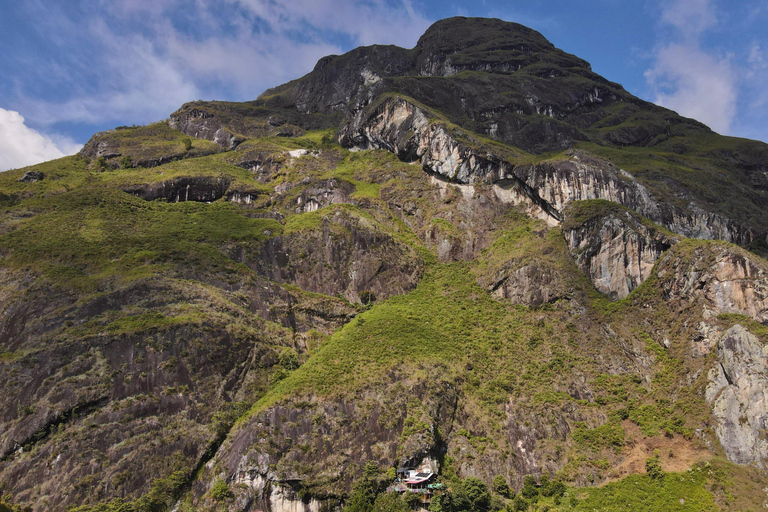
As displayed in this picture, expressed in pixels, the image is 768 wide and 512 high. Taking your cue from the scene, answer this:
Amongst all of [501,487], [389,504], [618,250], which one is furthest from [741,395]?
[389,504]

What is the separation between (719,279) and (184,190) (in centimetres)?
7582

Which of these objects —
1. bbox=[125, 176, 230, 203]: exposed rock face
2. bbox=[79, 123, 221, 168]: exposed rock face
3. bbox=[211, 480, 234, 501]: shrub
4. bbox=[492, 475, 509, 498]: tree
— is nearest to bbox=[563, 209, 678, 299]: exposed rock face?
bbox=[492, 475, 509, 498]: tree

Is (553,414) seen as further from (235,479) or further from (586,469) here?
(235,479)

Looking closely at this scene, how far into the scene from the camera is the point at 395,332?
54469 millimetres

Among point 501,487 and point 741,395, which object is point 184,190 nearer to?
point 501,487

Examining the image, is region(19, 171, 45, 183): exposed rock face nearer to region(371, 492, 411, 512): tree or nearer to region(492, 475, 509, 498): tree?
region(371, 492, 411, 512): tree

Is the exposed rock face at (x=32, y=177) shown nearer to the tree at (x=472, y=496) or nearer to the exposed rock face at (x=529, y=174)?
the exposed rock face at (x=529, y=174)

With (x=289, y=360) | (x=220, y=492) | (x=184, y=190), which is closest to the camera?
(x=220, y=492)

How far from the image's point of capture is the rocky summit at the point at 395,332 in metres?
39.6

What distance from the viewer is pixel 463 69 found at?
123m

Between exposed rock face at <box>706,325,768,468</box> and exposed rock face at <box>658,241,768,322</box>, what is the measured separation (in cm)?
378

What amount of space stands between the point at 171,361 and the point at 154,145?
66.3 m

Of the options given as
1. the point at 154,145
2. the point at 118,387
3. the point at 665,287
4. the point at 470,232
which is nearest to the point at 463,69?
the point at 470,232

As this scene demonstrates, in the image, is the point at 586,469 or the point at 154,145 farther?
the point at 154,145
